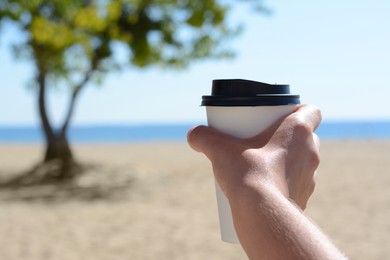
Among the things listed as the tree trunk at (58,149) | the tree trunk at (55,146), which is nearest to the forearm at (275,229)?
the tree trunk at (55,146)

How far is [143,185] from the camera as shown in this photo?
10578 millimetres

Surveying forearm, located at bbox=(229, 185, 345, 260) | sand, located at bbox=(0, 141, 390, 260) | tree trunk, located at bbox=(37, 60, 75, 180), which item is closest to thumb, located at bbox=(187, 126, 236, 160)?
forearm, located at bbox=(229, 185, 345, 260)

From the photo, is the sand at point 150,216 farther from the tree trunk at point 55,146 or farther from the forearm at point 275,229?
the forearm at point 275,229

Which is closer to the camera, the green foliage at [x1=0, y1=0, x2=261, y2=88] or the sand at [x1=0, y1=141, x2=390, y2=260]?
the sand at [x1=0, y1=141, x2=390, y2=260]

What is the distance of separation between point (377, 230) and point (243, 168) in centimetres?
589

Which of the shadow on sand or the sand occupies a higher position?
the sand

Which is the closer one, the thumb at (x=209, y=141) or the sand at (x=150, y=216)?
the thumb at (x=209, y=141)

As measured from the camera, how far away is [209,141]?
1.29m

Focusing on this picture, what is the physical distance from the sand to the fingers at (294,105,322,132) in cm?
433

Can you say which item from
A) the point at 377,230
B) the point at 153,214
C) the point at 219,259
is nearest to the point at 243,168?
the point at 219,259

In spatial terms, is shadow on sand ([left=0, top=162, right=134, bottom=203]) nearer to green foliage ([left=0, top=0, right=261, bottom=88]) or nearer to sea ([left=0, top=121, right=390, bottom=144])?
green foliage ([left=0, top=0, right=261, bottom=88])

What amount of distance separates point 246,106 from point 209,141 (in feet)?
0.49

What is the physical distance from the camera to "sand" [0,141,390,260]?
573 centimetres

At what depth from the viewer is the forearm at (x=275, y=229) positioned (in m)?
1.03
